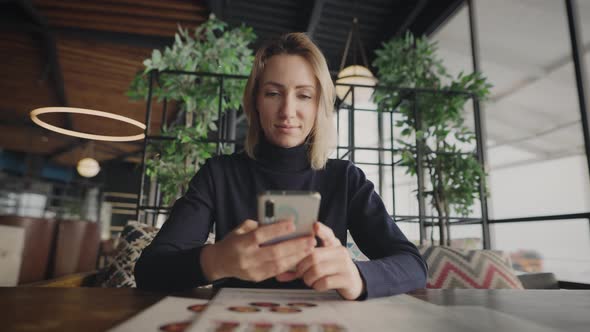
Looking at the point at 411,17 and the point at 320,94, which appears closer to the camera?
the point at 320,94

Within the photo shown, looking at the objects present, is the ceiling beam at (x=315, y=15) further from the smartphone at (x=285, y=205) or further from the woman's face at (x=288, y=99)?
the smartphone at (x=285, y=205)

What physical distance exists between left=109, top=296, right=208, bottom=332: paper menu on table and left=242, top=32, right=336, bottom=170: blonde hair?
2.31ft

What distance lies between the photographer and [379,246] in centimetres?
108

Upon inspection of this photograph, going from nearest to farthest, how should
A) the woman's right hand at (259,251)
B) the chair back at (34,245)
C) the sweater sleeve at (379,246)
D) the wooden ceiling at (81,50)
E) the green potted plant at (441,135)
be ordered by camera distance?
the woman's right hand at (259,251) → the sweater sleeve at (379,246) → the green potted plant at (441,135) → the chair back at (34,245) → the wooden ceiling at (81,50)

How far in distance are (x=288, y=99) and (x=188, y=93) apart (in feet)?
5.58

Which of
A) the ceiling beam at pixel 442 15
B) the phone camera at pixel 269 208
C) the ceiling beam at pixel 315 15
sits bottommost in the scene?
the phone camera at pixel 269 208

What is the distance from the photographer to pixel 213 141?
242 cm

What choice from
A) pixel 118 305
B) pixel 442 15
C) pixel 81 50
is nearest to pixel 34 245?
pixel 81 50

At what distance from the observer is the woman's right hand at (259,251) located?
607 mm

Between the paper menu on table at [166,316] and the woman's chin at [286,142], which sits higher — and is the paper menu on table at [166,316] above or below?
below

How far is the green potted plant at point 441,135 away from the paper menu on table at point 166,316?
2.31 meters

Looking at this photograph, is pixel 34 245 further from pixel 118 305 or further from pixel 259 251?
pixel 259 251

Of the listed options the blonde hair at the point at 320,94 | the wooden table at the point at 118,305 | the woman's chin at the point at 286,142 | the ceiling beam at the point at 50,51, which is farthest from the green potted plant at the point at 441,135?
the ceiling beam at the point at 50,51

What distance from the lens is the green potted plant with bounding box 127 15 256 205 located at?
2.54m
